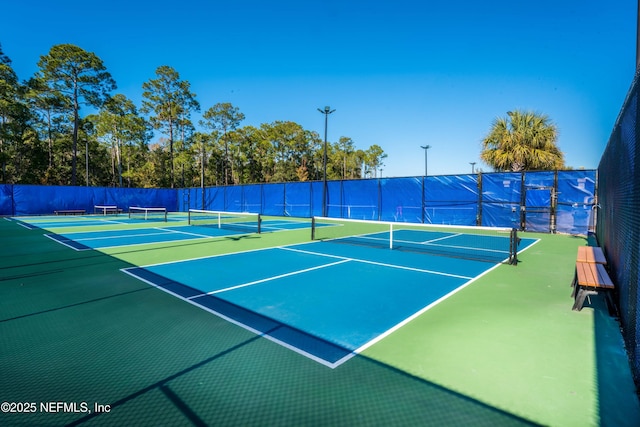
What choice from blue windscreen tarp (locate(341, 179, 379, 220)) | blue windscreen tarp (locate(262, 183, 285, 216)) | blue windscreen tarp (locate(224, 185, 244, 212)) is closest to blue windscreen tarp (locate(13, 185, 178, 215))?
blue windscreen tarp (locate(224, 185, 244, 212))

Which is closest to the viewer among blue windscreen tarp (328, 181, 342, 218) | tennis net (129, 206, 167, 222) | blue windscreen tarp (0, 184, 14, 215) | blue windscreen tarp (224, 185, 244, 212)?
tennis net (129, 206, 167, 222)

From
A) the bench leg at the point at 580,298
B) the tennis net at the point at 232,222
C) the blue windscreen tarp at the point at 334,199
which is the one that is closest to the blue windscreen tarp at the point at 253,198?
the tennis net at the point at 232,222

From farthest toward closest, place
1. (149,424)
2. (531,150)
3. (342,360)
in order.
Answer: (531,150), (342,360), (149,424)

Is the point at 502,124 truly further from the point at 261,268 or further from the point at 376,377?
the point at 376,377

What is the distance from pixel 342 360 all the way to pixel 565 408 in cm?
185

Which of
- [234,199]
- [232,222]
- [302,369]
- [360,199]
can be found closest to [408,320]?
[302,369]

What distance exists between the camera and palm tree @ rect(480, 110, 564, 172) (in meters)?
18.3

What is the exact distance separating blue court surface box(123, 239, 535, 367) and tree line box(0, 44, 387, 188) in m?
28.9

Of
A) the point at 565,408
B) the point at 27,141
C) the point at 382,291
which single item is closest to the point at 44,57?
the point at 27,141

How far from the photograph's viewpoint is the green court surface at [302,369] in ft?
8.27

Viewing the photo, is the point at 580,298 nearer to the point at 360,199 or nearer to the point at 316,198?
the point at 360,199

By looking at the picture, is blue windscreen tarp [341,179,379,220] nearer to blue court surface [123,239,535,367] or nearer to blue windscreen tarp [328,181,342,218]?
blue windscreen tarp [328,181,342,218]

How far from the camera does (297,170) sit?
57469 millimetres

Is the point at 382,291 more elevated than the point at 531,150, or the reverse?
the point at 531,150
